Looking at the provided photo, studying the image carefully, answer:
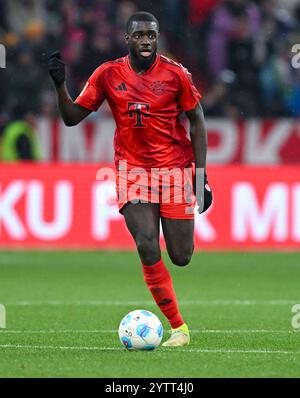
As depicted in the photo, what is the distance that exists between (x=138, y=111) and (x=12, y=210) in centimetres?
825

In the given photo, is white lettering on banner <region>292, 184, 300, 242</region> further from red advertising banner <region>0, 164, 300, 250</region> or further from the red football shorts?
the red football shorts

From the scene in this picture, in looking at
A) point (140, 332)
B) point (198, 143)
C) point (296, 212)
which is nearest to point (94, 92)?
point (198, 143)

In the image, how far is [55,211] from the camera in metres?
17.4

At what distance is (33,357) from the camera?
8469 millimetres

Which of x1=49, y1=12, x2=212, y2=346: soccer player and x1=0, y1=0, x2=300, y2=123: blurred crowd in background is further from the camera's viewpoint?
x1=0, y1=0, x2=300, y2=123: blurred crowd in background

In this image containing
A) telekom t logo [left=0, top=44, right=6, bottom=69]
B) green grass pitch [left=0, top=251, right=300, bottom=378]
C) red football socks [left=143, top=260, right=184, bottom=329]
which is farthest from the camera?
telekom t logo [left=0, top=44, right=6, bottom=69]

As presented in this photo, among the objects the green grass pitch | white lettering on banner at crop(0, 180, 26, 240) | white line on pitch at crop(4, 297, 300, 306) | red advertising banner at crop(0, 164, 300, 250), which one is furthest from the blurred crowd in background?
white line on pitch at crop(4, 297, 300, 306)

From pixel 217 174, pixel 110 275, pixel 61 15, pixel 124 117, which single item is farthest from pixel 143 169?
pixel 61 15

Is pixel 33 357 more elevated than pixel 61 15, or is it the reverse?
pixel 61 15

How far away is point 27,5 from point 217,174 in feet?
18.5

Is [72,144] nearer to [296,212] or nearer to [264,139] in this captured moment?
[264,139]

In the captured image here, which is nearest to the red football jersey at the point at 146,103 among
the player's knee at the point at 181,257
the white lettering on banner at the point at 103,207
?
the player's knee at the point at 181,257

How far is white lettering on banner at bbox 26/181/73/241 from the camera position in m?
17.4

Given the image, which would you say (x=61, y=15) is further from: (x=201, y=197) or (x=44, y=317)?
(x=201, y=197)
